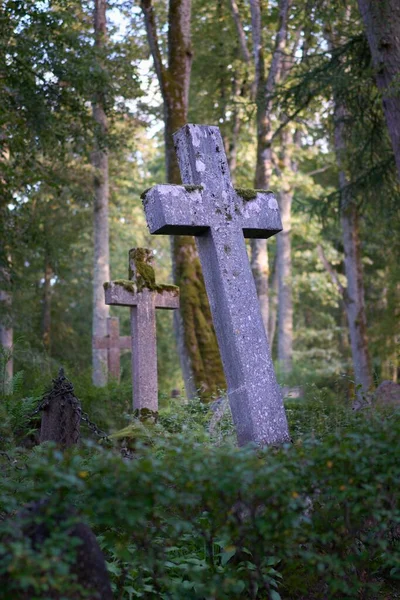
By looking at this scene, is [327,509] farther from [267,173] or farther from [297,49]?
[297,49]

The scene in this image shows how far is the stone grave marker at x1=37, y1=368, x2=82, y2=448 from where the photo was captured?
725 centimetres

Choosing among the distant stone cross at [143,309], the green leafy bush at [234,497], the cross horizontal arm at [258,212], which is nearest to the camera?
the green leafy bush at [234,497]

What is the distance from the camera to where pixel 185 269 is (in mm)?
14422

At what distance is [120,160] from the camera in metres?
28.4

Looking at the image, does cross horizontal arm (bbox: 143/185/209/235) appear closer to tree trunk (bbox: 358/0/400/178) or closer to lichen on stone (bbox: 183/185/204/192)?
lichen on stone (bbox: 183/185/204/192)

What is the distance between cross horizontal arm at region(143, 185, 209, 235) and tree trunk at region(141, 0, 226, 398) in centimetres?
665

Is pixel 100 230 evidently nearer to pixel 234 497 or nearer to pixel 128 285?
pixel 128 285

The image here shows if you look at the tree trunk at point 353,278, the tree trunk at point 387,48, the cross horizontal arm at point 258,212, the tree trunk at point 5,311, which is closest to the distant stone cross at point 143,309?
the tree trunk at point 5,311

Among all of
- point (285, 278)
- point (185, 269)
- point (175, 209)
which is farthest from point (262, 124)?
point (175, 209)

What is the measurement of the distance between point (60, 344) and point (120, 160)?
7807mm

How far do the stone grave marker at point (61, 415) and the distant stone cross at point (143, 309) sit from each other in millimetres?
3240

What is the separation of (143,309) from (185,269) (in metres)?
3.17

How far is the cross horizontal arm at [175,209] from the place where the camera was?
6016mm

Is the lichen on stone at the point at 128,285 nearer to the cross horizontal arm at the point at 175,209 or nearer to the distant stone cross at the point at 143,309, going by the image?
the distant stone cross at the point at 143,309
